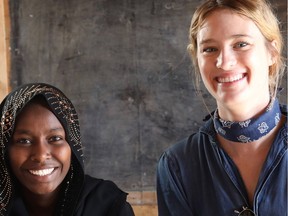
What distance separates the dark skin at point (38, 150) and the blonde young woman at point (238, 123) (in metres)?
0.39

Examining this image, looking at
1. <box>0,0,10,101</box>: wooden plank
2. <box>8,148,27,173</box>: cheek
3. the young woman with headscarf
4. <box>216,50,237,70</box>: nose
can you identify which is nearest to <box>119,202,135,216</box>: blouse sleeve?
the young woman with headscarf

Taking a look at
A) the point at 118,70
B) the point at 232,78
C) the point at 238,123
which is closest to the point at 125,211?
the point at 238,123

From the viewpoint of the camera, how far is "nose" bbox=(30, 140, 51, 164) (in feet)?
4.68

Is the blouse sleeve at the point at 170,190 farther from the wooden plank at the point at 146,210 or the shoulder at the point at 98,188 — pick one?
the wooden plank at the point at 146,210

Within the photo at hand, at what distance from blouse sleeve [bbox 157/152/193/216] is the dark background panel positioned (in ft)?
3.43

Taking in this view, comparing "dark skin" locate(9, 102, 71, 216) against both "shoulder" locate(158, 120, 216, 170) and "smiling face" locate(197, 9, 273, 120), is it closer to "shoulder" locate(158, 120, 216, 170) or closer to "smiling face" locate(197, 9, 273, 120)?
"shoulder" locate(158, 120, 216, 170)

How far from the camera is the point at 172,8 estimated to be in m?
2.49

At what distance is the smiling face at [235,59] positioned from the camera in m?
1.24

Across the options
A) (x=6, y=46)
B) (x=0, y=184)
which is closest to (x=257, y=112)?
(x=0, y=184)

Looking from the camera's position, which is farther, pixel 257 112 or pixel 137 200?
pixel 137 200

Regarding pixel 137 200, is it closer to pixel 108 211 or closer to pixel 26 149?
pixel 108 211

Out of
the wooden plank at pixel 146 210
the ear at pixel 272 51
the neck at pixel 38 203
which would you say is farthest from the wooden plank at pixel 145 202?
the ear at pixel 272 51

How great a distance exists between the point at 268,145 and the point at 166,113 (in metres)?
1.22

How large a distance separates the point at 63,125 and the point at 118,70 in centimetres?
111
